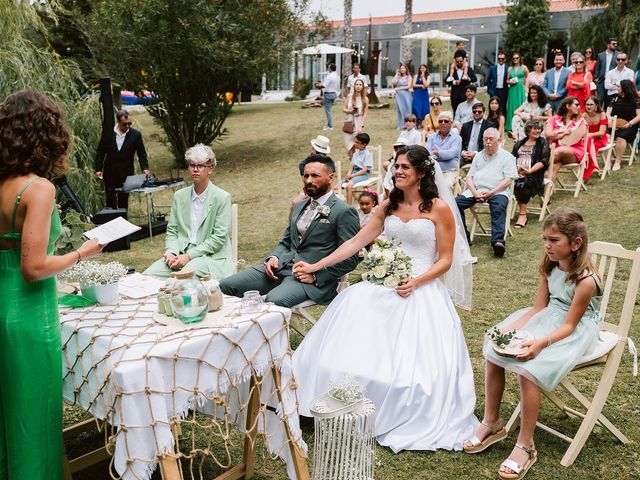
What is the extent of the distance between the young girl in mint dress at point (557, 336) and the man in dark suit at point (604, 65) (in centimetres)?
1174

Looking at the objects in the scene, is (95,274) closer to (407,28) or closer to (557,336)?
(557,336)

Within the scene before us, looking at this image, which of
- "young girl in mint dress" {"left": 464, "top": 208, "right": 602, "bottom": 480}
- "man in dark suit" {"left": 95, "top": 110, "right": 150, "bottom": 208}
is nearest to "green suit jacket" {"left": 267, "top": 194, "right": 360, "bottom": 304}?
"young girl in mint dress" {"left": 464, "top": 208, "right": 602, "bottom": 480}

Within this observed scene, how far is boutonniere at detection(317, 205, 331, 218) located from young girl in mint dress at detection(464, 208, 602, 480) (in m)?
1.77

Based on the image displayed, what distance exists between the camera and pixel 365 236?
16.6ft

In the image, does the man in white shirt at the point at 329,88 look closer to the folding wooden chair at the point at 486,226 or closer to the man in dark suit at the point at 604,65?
the man in dark suit at the point at 604,65

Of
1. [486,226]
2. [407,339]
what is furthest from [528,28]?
[407,339]

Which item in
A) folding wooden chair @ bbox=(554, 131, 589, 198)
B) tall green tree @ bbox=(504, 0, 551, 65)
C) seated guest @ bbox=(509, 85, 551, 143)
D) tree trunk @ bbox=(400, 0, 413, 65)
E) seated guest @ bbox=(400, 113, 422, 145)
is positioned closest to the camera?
folding wooden chair @ bbox=(554, 131, 589, 198)

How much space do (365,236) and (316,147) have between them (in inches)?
103

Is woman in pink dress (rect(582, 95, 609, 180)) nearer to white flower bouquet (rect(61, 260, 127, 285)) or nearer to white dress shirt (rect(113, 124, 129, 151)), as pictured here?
white dress shirt (rect(113, 124, 129, 151))

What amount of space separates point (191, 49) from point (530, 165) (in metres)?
8.54

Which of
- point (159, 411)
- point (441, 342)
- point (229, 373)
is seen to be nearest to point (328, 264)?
point (441, 342)

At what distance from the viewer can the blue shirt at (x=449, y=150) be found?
989 cm

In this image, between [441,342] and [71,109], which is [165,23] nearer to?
[71,109]

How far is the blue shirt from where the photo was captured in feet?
32.4
